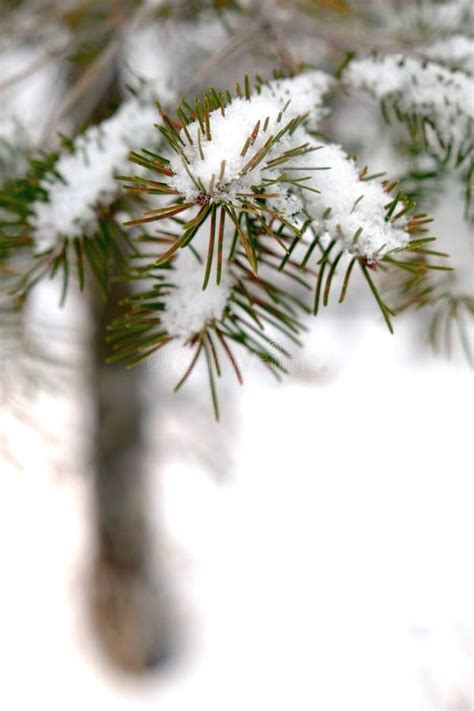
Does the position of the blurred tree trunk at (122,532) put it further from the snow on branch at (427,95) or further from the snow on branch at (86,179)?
the snow on branch at (427,95)

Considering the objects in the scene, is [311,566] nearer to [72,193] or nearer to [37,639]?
[37,639]

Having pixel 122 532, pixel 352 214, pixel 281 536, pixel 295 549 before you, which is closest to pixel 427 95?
pixel 352 214

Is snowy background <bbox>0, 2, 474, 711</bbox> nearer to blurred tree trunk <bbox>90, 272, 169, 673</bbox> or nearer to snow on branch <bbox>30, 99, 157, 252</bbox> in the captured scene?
blurred tree trunk <bbox>90, 272, 169, 673</bbox>

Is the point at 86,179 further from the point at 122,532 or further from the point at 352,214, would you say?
the point at 122,532

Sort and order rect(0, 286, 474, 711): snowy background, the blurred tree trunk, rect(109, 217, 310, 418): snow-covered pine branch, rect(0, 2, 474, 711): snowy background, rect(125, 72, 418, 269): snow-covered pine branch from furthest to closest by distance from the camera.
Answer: the blurred tree trunk → rect(0, 286, 474, 711): snowy background → rect(0, 2, 474, 711): snowy background → rect(109, 217, 310, 418): snow-covered pine branch → rect(125, 72, 418, 269): snow-covered pine branch

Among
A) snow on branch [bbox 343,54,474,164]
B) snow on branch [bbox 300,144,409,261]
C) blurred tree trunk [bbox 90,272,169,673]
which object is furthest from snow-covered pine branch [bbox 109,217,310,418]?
blurred tree trunk [bbox 90,272,169,673]

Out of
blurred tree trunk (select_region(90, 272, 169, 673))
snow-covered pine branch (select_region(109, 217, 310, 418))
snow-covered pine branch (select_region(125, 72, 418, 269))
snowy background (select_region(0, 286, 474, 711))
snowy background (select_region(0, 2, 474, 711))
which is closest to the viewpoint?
snow-covered pine branch (select_region(125, 72, 418, 269))

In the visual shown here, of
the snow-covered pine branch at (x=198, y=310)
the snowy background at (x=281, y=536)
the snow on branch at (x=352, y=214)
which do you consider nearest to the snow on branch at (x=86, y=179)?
the snow-covered pine branch at (x=198, y=310)
